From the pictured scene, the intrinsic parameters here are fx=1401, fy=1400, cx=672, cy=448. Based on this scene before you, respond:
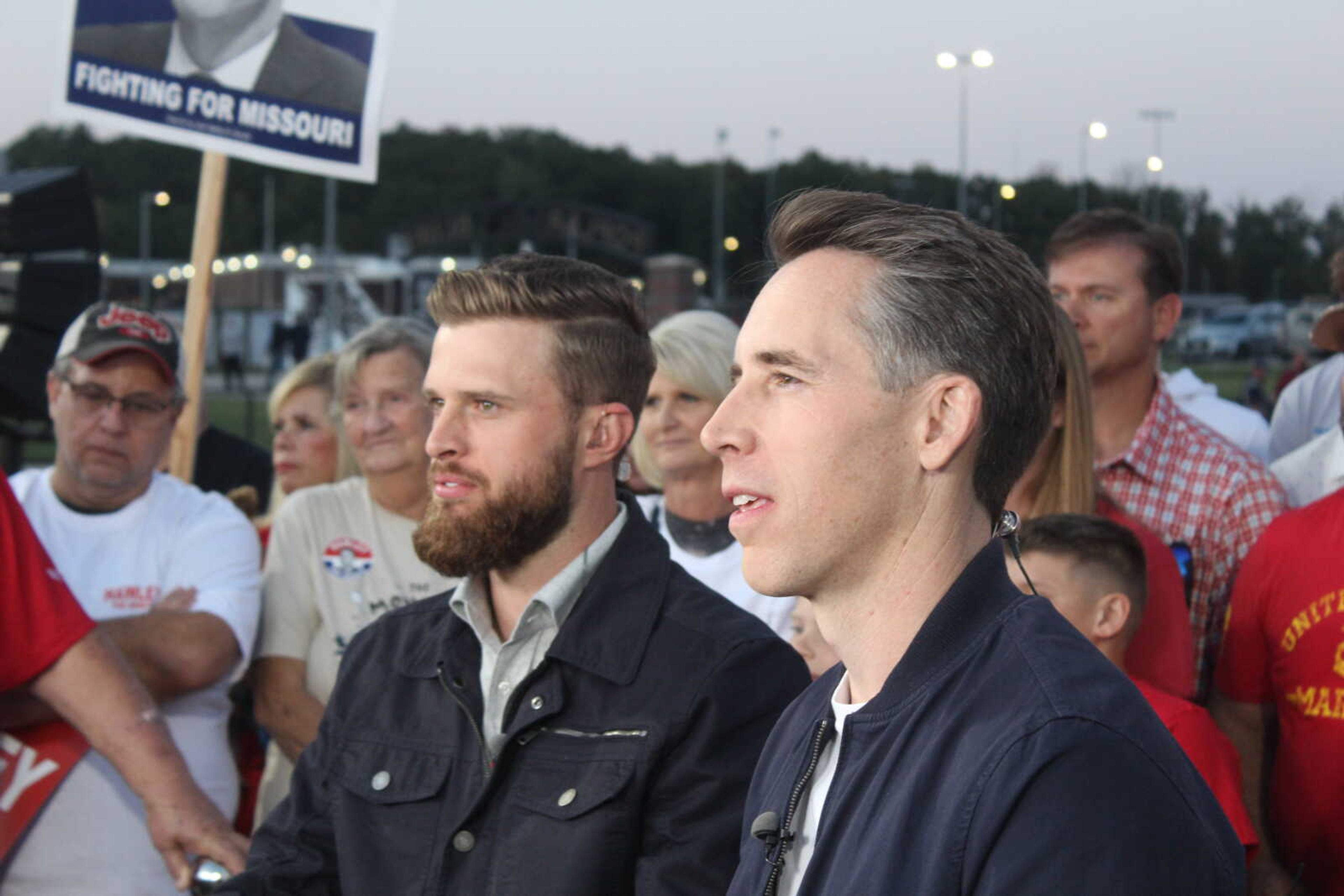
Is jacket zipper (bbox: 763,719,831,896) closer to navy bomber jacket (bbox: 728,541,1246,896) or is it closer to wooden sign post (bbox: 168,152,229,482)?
navy bomber jacket (bbox: 728,541,1246,896)

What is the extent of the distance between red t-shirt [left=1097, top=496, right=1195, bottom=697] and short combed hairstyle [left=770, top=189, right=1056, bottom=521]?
1.71 metres

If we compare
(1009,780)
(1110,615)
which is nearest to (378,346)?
(1110,615)

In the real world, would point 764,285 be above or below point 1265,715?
above

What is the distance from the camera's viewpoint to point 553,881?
2.48 meters

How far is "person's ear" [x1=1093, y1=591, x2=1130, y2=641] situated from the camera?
130 inches

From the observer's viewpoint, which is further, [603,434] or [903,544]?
[603,434]

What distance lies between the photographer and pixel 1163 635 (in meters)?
3.53

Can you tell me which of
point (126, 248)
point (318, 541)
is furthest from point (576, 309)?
point (126, 248)

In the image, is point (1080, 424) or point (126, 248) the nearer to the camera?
point (1080, 424)

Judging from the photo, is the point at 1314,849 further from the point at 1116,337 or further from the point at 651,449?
the point at 651,449

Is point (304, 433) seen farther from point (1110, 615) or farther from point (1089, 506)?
point (1110, 615)

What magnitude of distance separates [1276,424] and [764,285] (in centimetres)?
430

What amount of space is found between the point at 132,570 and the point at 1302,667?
3091 mm

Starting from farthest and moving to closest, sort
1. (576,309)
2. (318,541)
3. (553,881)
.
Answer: (318,541) < (576,309) < (553,881)
